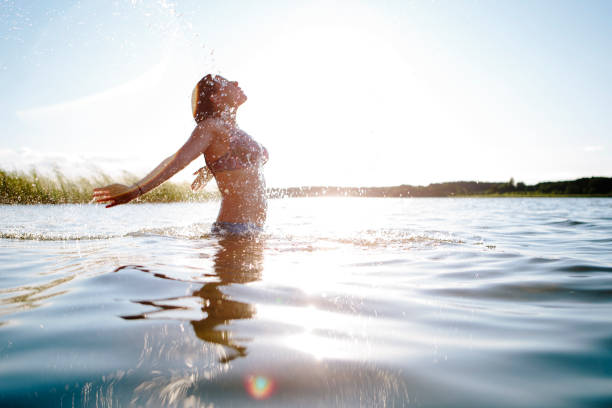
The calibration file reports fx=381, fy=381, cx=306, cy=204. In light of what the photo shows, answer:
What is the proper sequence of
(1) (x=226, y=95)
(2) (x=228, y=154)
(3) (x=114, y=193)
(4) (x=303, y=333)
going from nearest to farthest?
(4) (x=303, y=333) < (3) (x=114, y=193) < (2) (x=228, y=154) < (1) (x=226, y=95)

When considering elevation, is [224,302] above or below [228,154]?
below

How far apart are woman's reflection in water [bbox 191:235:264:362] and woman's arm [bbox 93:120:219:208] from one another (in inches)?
36.6

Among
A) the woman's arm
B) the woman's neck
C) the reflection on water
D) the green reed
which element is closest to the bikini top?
the woman's neck

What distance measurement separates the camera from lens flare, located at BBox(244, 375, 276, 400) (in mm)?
1161

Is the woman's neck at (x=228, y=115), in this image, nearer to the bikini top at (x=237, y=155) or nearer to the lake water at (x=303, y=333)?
the bikini top at (x=237, y=155)

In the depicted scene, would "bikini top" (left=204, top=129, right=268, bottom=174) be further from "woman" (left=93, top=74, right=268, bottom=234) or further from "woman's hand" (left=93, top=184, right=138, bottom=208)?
"woman's hand" (left=93, top=184, right=138, bottom=208)

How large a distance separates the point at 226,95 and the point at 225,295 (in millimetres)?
3085

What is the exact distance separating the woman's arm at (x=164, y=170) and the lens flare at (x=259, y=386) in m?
2.64

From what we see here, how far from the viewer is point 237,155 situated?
A: 4.52m

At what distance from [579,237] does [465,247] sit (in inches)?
106

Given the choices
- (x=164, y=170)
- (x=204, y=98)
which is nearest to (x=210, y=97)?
(x=204, y=98)

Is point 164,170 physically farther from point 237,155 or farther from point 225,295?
point 225,295

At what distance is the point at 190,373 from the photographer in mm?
1268

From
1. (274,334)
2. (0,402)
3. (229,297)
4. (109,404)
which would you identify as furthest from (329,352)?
(0,402)
